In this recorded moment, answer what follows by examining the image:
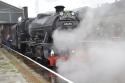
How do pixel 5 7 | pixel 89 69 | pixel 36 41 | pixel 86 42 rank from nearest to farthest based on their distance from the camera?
pixel 89 69
pixel 86 42
pixel 36 41
pixel 5 7

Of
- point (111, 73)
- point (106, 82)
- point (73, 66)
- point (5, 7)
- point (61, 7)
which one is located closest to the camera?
point (106, 82)

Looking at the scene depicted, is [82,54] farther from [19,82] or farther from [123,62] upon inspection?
[19,82]

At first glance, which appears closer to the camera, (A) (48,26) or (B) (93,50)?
(B) (93,50)

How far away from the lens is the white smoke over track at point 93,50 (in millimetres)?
11766

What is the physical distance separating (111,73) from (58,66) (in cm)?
330

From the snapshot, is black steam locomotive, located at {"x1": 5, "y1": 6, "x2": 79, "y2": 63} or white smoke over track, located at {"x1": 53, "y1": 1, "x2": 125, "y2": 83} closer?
white smoke over track, located at {"x1": 53, "y1": 1, "x2": 125, "y2": 83}

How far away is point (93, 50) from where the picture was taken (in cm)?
1394

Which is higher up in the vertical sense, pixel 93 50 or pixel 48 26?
pixel 48 26

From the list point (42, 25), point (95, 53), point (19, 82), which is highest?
point (42, 25)

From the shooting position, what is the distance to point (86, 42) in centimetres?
1468

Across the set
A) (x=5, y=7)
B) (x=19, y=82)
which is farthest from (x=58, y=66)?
(x=5, y=7)

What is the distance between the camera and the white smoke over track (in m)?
11.8

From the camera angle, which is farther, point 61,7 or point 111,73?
point 61,7

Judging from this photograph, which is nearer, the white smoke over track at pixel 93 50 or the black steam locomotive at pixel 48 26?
the white smoke over track at pixel 93 50
